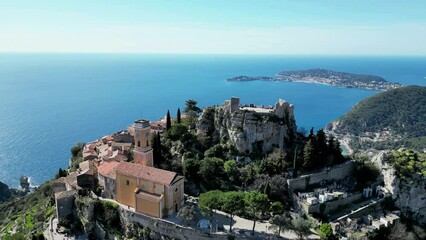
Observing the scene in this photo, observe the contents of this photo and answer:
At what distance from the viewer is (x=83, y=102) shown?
467ft

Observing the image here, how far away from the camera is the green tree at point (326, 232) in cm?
3005

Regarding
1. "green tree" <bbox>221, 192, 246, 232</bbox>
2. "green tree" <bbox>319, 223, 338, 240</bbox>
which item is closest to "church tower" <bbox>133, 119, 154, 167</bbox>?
"green tree" <bbox>221, 192, 246, 232</bbox>

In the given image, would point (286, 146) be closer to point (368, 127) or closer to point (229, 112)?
point (229, 112)

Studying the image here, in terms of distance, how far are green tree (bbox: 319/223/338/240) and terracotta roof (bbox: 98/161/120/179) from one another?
68.5 ft

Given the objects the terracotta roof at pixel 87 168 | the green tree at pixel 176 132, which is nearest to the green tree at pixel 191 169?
the green tree at pixel 176 132

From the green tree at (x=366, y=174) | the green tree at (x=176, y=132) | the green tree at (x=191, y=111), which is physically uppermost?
the green tree at (x=191, y=111)

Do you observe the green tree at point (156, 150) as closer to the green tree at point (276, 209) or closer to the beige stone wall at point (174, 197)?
the beige stone wall at point (174, 197)

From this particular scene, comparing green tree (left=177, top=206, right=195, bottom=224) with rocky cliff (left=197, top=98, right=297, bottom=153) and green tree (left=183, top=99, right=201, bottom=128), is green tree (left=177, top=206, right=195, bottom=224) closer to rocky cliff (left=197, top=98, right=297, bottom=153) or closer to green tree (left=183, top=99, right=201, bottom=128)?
rocky cliff (left=197, top=98, right=297, bottom=153)

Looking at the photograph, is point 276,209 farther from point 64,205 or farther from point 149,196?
point 64,205

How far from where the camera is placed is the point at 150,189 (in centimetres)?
3259

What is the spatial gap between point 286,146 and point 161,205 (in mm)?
18075

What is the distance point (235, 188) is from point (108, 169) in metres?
13.9

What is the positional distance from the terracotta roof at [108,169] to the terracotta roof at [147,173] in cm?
227

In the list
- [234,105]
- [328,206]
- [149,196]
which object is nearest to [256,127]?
[234,105]
